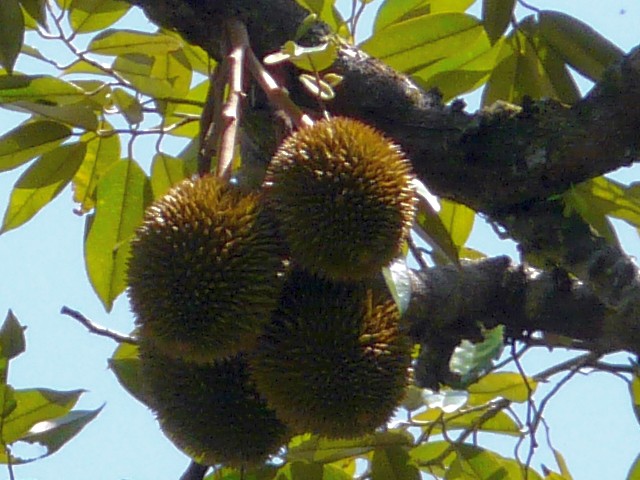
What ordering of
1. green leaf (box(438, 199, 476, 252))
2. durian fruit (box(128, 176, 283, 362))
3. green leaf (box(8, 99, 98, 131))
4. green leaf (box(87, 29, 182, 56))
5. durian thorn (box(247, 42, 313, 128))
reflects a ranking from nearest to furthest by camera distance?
durian fruit (box(128, 176, 283, 362)), durian thorn (box(247, 42, 313, 128)), green leaf (box(8, 99, 98, 131)), green leaf (box(87, 29, 182, 56)), green leaf (box(438, 199, 476, 252))

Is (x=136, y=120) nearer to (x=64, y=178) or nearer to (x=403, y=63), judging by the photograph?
(x=64, y=178)

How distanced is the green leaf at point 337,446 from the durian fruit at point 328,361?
220mm

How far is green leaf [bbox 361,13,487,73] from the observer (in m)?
1.48

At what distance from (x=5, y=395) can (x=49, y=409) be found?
8 cm

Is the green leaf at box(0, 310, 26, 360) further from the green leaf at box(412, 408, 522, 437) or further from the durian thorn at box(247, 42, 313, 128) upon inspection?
the green leaf at box(412, 408, 522, 437)

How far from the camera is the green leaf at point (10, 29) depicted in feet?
4.33

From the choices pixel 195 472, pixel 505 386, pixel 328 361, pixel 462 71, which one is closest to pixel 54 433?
pixel 195 472

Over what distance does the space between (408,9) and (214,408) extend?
2.31 ft

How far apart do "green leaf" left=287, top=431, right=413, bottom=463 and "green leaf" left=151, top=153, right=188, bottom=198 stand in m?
0.46

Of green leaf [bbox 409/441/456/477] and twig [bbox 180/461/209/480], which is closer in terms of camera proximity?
twig [bbox 180/461/209/480]

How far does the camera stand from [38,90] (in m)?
1.43

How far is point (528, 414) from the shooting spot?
4.88 ft

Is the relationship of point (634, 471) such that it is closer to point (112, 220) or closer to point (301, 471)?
point (301, 471)

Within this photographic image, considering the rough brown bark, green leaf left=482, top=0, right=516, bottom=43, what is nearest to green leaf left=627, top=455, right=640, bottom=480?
the rough brown bark
